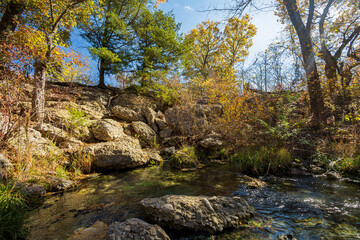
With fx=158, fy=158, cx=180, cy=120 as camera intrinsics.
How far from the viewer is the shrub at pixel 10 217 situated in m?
2.02

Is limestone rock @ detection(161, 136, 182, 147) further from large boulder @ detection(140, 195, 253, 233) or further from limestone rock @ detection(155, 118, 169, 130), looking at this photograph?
large boulder @ detection(140, 195, 253, 233)

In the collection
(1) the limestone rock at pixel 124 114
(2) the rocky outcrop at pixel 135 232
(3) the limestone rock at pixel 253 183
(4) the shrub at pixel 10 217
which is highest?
(1) the limestone rock at pixel 124 114

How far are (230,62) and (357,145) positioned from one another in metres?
16.3

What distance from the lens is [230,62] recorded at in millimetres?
19375

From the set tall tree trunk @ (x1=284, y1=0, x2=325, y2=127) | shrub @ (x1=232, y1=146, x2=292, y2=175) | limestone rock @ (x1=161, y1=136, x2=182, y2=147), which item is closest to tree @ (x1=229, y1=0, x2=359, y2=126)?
tall tree trunk @ (x1=284, y1=0, x2=325, y2=127)

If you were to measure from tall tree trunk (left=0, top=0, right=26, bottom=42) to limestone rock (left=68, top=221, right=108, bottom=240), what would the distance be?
8750 millimetres

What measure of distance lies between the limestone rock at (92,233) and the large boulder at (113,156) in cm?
315

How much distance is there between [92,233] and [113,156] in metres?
3.48

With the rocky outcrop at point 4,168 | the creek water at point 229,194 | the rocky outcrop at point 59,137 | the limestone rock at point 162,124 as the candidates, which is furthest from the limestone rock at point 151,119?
the rocky outcrop at point 4,168

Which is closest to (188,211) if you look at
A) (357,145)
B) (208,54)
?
(357,145)

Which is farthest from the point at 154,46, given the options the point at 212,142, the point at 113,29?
the point at 212,142

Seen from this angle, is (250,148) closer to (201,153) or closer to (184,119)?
(201,153)

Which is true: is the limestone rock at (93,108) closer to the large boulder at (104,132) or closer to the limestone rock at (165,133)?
the large boulder at (104,132)

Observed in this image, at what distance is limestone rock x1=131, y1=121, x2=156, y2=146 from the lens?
8.72 meters
